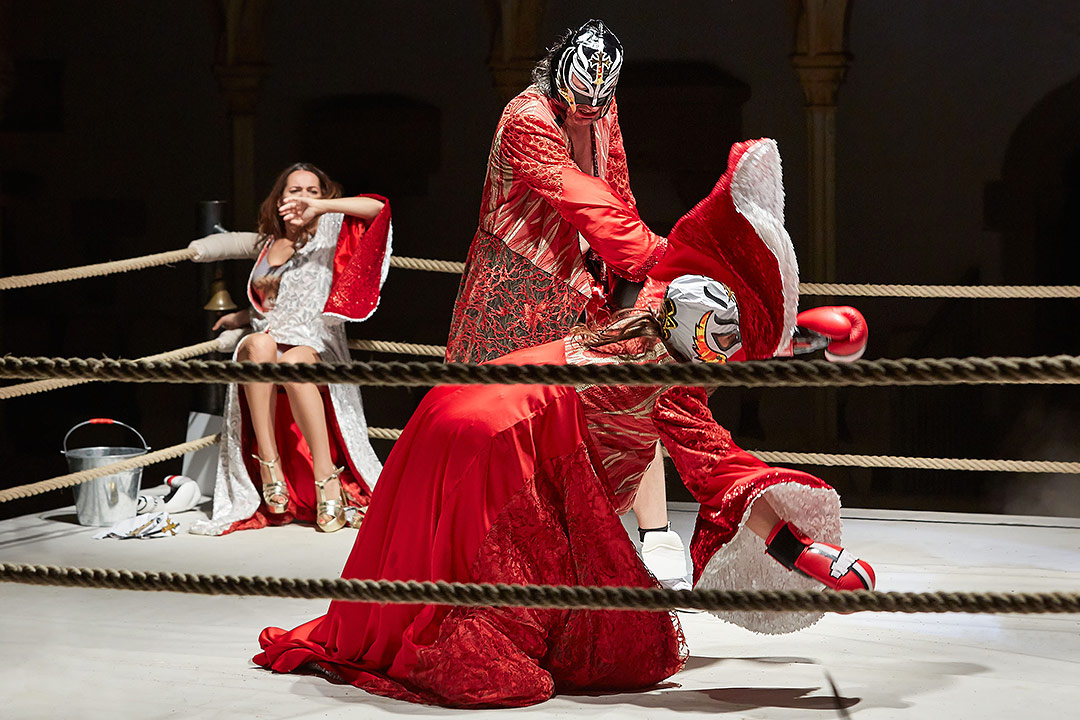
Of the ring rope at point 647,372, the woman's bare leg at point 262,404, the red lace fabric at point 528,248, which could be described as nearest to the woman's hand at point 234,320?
the woman's bare leg at point 262,404

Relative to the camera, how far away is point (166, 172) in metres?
5.45

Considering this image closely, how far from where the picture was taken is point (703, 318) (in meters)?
2.30

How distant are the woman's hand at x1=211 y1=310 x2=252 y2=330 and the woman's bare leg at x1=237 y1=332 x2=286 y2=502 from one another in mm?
Result: 224

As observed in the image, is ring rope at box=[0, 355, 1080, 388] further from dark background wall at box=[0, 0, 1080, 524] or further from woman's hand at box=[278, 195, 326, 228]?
dark background wall at box=[0, 0, 1080, 524]

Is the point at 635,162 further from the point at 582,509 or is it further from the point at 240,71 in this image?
the point at 582,509

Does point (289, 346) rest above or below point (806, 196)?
below

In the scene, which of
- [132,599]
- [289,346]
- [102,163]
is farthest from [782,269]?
[102,163]

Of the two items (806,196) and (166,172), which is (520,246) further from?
(166,172)

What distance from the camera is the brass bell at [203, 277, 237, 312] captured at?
4.42 metres

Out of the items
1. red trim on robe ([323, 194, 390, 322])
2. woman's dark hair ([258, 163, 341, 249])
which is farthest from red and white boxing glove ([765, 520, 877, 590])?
woman's dark hair ([258, 163, 341, 249])

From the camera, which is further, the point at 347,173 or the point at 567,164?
the point at 347,173

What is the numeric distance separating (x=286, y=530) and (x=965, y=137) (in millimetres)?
2874

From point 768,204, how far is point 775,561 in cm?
63

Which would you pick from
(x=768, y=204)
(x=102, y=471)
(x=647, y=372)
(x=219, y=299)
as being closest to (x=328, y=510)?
(x=102, y=471)
